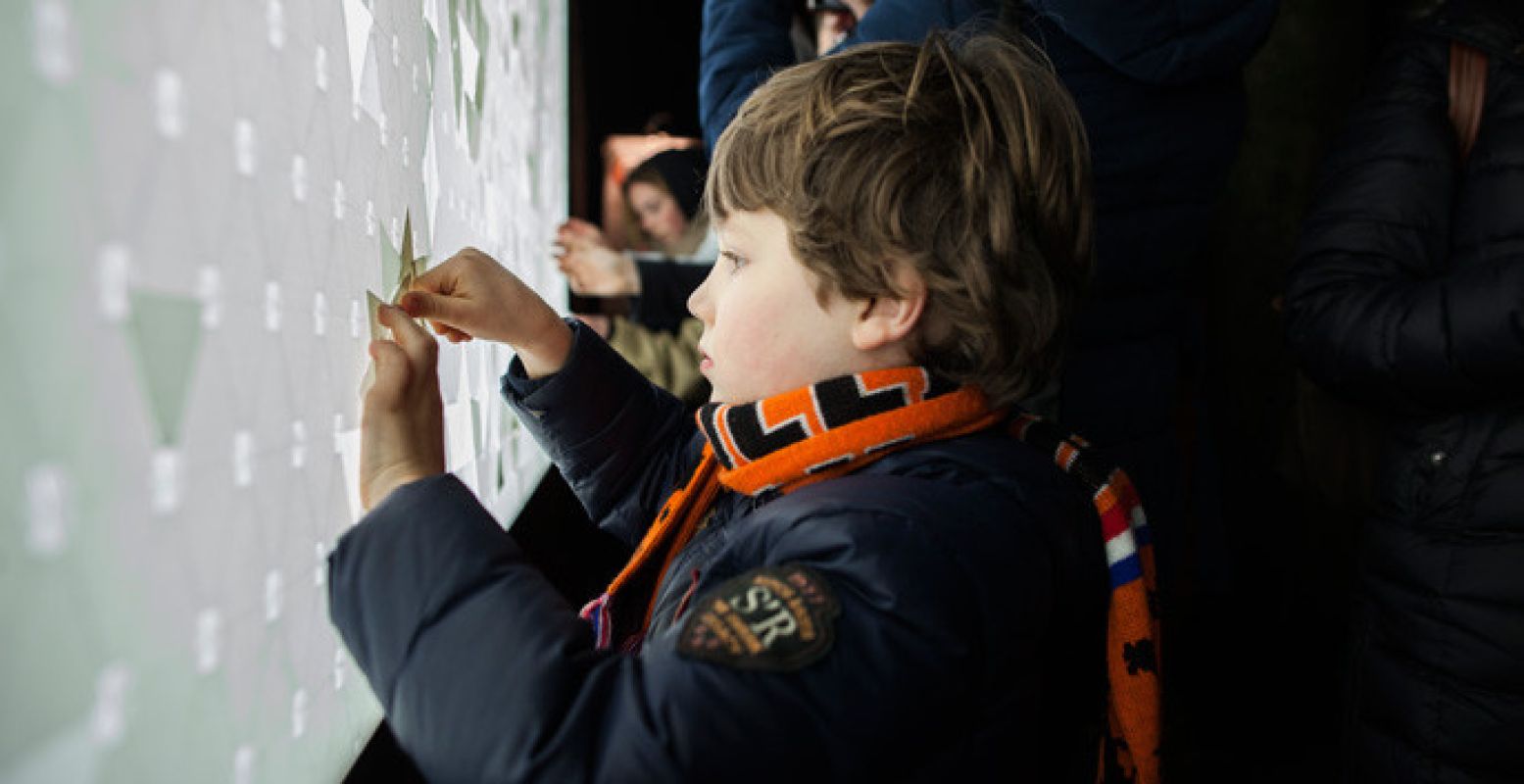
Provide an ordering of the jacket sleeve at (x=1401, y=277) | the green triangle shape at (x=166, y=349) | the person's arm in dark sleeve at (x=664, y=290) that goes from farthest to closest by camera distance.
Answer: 1. the person's arm in dark sleeve at (x=664, y=290)
2. the jacket sleeve at (x=1401, y=277)
3. the green triangle shape at (x=166, y=349)

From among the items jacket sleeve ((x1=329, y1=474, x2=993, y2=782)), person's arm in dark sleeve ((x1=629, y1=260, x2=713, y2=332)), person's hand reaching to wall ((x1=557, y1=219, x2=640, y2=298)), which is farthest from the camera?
person's arm in dark sleeve ((x1=629, y1=260, x2=713, y2=332))

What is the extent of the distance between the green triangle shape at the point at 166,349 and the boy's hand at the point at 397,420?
0.20 metres

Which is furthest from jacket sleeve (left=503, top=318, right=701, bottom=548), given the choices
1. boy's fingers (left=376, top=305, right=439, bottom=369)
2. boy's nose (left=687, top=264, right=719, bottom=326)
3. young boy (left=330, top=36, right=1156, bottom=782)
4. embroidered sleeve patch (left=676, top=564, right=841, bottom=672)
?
embroidered sleeve patch (left=676, top=564, right=841, bottom=672)

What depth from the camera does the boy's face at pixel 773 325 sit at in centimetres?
78

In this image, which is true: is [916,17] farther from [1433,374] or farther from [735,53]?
[1433,374]

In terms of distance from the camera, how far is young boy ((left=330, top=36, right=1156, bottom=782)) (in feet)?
1.77

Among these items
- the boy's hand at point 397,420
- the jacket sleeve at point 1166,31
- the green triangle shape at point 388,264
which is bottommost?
the boy's hand at point 397,420

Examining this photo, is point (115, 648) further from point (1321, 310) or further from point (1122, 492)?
point (1321, 310)

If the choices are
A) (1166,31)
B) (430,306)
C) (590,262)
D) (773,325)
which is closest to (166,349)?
(430,306)

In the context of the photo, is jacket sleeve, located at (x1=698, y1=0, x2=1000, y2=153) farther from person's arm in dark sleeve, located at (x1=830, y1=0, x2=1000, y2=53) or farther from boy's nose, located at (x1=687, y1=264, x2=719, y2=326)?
boy's nose, located at (x1=687, y1=264, x2=719, y2=326)

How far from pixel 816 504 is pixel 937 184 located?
267mm

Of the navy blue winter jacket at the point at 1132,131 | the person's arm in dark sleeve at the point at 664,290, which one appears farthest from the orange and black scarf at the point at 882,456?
the person's arm in dark sleeve at the point at 664,290

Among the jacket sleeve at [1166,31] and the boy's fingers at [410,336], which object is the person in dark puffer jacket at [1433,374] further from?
the boy's fingers at [410,336]

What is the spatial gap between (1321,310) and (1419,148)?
0.69 feet
